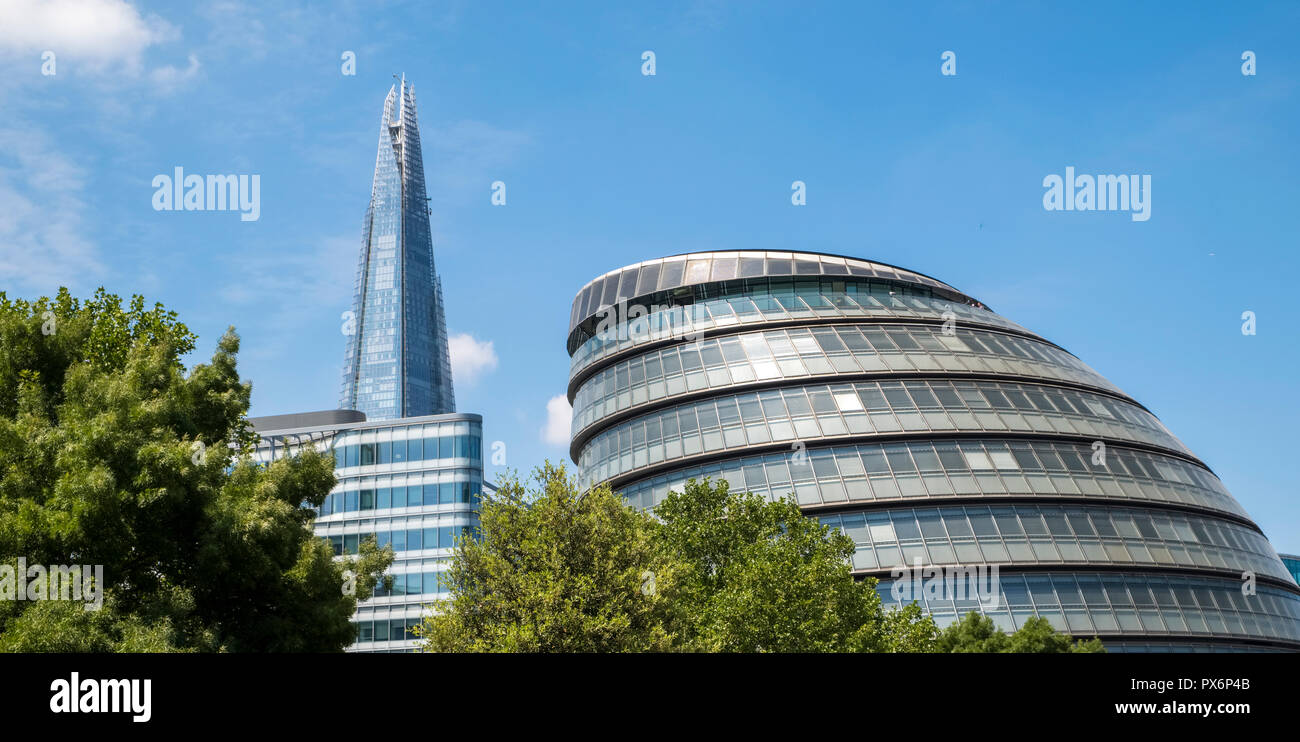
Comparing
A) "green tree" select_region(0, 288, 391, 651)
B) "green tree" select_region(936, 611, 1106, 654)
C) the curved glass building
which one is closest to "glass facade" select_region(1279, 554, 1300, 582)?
the curved glass building

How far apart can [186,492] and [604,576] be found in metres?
13.4

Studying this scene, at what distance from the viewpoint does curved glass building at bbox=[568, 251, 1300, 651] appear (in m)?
45.8

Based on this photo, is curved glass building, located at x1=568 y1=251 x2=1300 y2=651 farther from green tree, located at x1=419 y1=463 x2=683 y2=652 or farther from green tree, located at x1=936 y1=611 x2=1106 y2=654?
green tree, located at x1=419 y1=463 x2=683 y2=652

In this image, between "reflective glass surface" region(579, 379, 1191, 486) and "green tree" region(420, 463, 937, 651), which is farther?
"reflective glass surface" region(579, 379, 1191, 486)

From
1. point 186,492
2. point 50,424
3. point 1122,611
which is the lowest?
point 1122,611

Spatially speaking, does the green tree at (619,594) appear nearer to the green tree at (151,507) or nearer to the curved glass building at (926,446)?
the green tree at (151,507)

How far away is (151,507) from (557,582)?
12492mm

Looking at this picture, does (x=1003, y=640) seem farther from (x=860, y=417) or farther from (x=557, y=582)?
(x=860, y=417)

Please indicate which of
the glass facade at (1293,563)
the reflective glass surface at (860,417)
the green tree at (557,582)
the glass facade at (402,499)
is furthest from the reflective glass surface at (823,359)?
the glass facade at (1293,563)

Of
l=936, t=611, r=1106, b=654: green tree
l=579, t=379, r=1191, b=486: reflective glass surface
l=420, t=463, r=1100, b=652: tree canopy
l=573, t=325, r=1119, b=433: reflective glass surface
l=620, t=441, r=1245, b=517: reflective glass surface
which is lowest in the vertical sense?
l=936, t=611, r=1106, b=654: green tree

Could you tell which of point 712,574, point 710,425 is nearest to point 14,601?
point 712,574

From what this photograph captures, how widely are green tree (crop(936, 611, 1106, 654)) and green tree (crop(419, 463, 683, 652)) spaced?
34.8 ft

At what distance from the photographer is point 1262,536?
57125mm
